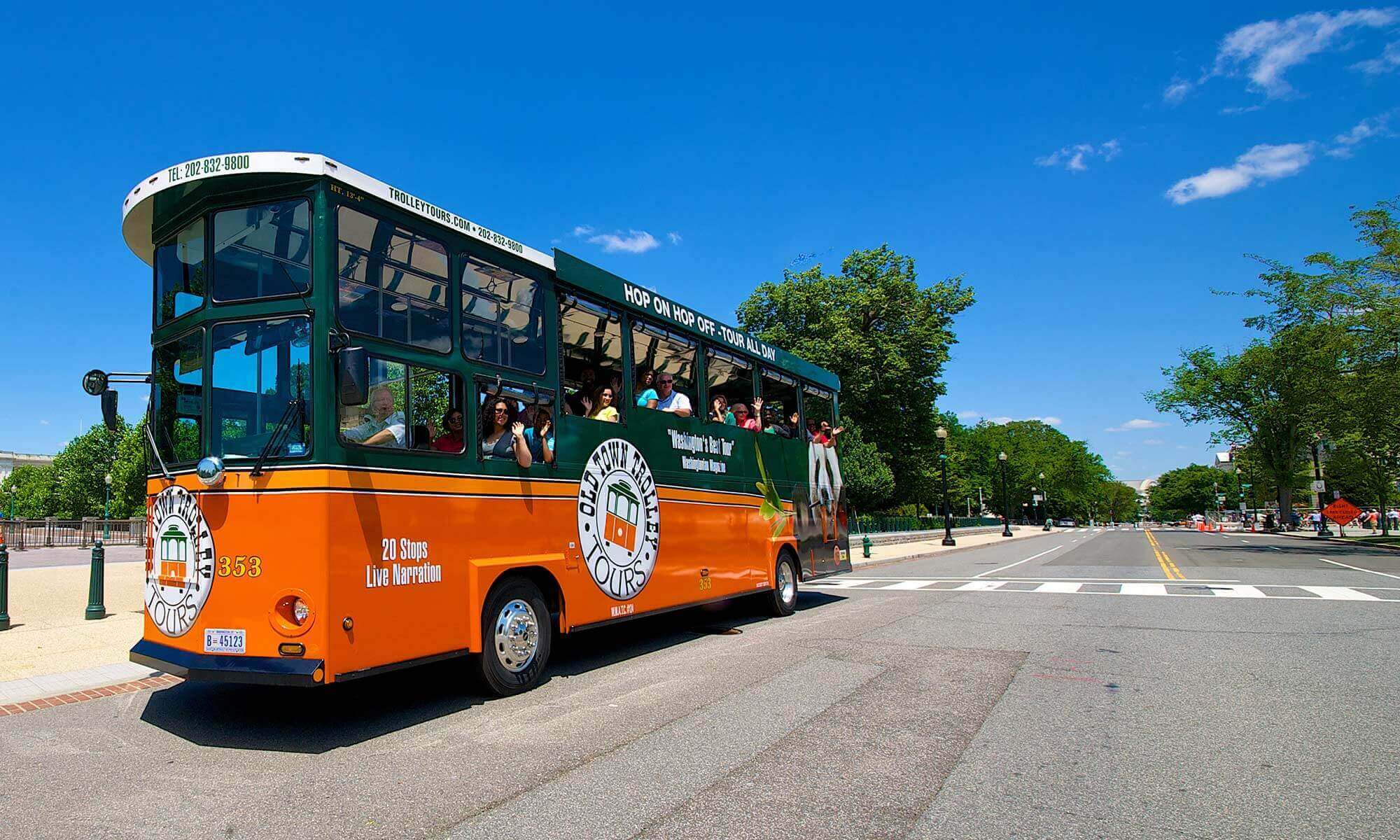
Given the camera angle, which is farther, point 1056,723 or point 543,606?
point 543,606

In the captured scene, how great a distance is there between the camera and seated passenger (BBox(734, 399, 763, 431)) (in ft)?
36.6

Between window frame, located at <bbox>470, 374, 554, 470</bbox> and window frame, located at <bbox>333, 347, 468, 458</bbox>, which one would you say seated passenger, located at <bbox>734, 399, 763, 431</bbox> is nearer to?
window frame, located at <bbox>470, 374, 554, 470</bbox>

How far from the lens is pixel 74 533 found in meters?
37.8

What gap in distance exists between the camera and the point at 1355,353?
96.9 feet

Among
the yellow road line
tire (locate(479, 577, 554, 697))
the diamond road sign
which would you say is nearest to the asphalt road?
tire (locate(479, 577, 554, 697))

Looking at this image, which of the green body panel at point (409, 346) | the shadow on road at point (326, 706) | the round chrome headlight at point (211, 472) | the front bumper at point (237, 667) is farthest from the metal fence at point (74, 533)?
the round chrome headlight at point (211, 472)

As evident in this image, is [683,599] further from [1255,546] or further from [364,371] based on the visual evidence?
[1255,546]

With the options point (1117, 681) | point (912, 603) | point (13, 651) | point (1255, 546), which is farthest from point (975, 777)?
point (1255, 546)

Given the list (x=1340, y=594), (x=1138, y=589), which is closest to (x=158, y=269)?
(x=1138, y=589)

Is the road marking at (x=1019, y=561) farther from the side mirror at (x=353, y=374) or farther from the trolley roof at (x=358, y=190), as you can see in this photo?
the side mirror at (x=353, y=374)

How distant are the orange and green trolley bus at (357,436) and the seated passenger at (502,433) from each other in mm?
19

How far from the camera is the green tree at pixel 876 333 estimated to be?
140ft

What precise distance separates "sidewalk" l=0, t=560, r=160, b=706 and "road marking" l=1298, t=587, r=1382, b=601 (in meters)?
17.0

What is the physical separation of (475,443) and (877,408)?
39.9m
